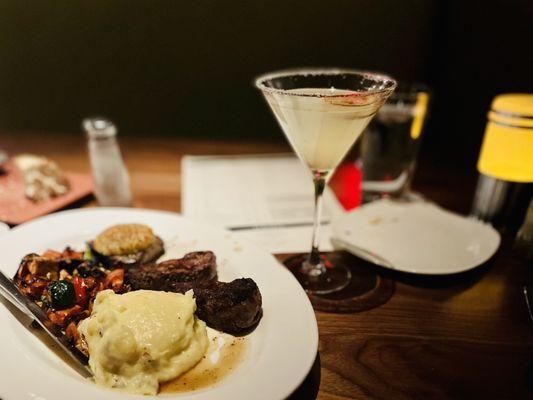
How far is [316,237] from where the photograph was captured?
135 centimetres

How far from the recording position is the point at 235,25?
3.10 meters

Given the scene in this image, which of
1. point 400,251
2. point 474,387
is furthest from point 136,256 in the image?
point 474,387

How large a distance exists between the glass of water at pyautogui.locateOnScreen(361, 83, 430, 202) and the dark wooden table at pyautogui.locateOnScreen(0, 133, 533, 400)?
502 mm

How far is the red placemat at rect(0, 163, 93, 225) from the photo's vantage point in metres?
1.62

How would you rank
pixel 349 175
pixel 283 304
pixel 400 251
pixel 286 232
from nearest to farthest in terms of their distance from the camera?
pixel 283 304 < pixel 400 251 < pixel 286 232 < pixel 349 175

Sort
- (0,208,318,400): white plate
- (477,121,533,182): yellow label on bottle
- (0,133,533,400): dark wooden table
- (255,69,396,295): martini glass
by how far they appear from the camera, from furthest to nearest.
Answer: (477,121,533,182): yellow label on bottle
(255,69,396,295): martini glass
(0,133,533,400): dark wooden table
(0,208,318,400): white plate

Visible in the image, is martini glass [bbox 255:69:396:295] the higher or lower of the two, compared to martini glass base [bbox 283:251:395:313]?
higher

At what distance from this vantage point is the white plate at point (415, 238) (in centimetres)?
Answer: 136

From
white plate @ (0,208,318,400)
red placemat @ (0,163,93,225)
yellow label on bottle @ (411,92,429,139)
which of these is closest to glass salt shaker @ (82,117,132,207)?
red placemat @ (0,163,93,225)

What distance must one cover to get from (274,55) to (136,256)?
91.3 inches

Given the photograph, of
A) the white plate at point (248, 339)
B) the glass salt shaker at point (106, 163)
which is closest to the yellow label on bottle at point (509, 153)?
the white plate at point (248, 339)

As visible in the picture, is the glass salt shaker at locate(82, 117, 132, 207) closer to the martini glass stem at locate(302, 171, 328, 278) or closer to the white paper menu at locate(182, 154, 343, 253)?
the white paper menu at locate(182, 154, 343, 253)

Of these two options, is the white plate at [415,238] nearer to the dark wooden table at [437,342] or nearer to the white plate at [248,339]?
the dark wooden table at [437,342]

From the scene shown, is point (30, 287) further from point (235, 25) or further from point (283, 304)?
point (235, 25)
